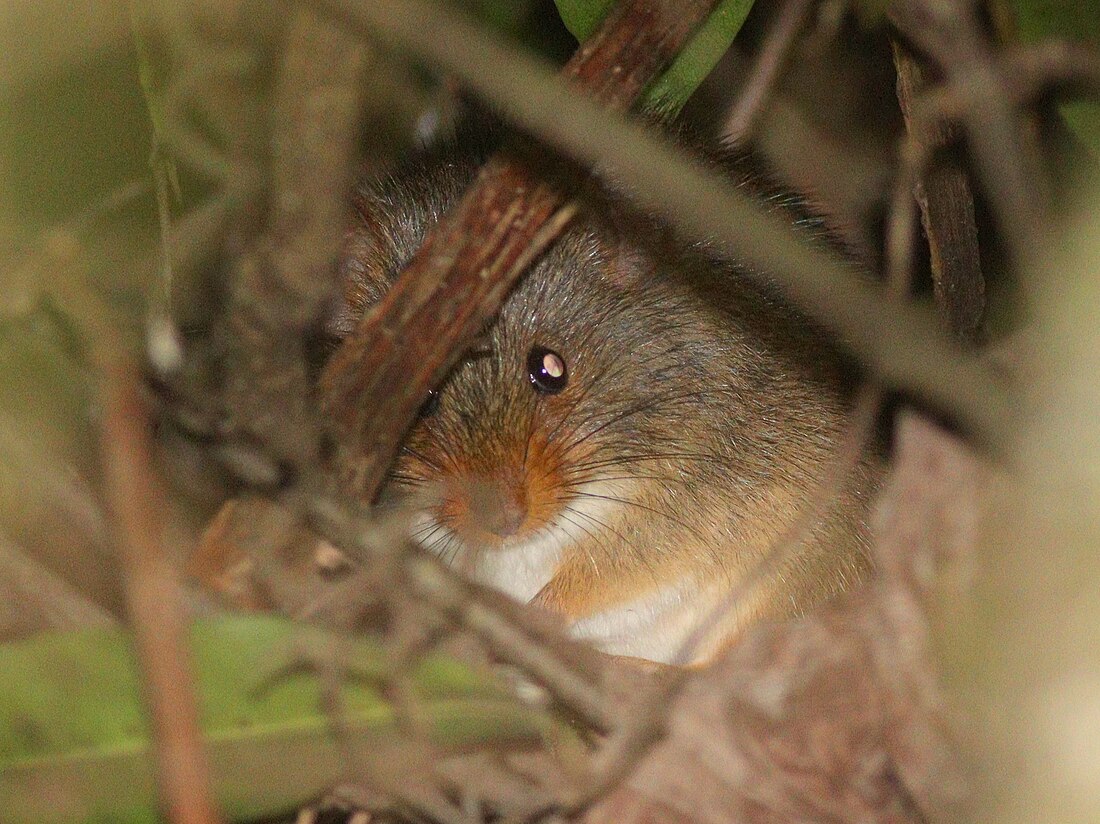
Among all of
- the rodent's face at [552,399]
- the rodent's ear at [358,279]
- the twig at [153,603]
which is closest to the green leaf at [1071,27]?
the rodent's face at [552,399]

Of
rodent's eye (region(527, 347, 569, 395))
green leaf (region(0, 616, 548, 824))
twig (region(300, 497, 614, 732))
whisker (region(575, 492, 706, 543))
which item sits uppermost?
rodent's eye (region(527, 347, 569, 395))

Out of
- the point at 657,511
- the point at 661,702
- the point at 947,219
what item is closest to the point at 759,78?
the point at 947,219

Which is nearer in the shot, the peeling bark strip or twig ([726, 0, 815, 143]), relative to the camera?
the peeling bark strip

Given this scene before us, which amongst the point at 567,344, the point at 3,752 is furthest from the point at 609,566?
the point at 3,752

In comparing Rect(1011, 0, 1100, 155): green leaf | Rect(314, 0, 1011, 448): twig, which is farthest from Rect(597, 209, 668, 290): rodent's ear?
Rect(314, 0, 1011, 448): twig

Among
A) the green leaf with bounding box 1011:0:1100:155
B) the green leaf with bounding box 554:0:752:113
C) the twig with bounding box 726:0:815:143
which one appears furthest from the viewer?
the twig with bounding box 726:0:815:143

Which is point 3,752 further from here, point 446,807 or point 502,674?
point 502,674

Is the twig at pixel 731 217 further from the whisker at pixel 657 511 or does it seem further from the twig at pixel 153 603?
the whisker at pixel 657 511

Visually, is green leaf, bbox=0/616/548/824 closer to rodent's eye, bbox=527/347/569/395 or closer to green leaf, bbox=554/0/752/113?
rodent's eye, bbox=527/347/569/395
